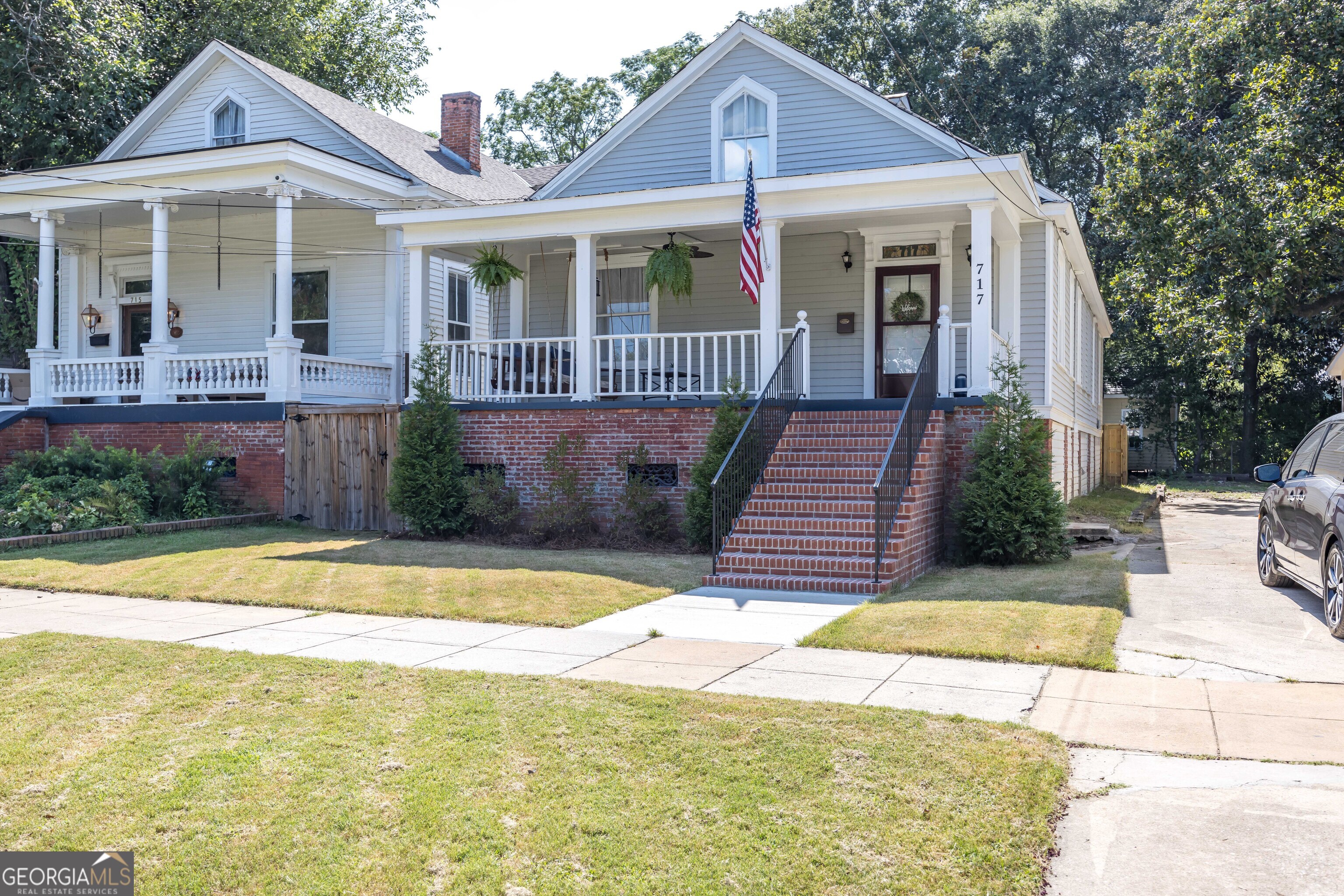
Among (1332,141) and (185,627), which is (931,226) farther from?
(185,627)

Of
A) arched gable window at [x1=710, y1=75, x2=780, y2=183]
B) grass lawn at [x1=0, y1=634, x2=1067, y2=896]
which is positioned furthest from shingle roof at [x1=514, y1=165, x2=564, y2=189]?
grass lawn at [x1=0, y1=634, x2=1067, y2=896]

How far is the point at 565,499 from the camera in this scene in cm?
1338

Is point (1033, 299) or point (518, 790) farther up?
point (1033, 299)

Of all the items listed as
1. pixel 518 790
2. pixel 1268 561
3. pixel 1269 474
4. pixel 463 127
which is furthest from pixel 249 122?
pixel 518 790

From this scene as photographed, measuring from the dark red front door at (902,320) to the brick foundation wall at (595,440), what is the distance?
13.3ft

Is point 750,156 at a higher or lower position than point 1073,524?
higher

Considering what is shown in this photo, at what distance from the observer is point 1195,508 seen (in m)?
21.0

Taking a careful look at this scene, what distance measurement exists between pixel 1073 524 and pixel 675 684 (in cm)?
942

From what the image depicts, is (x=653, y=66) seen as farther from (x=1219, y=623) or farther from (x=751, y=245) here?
(x=1219, y=623)

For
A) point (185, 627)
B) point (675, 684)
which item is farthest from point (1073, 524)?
point (185, 627)

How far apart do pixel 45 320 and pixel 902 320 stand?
14.5m

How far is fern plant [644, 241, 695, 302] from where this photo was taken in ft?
47.4

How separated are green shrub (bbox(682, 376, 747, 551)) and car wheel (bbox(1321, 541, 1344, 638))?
236 inches

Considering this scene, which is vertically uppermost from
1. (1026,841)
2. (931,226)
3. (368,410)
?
(931,226)
